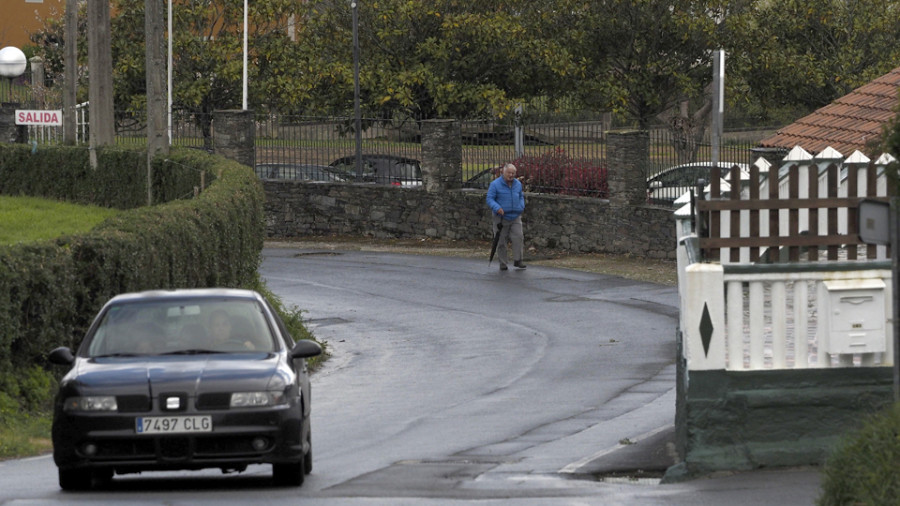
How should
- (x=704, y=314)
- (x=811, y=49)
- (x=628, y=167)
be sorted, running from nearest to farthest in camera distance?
1. (x=704, y=314)
2. (x=628, y=167)
3. (x=811, y=49)

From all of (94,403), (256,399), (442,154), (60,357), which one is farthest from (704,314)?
(442,154)

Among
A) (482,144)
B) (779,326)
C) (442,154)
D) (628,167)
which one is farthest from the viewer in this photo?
(442,154)

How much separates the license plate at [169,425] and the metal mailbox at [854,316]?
12.8 feet

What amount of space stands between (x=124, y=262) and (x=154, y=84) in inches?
611

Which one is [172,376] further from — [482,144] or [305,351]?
[482,144]

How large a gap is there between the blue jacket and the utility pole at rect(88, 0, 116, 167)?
1100 cm

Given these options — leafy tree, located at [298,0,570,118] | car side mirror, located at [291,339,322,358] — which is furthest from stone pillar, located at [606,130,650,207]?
car side mirror, located at [291,339,322,358]

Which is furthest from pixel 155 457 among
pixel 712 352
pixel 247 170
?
pixel 247 170

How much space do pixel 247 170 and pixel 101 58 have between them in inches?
428

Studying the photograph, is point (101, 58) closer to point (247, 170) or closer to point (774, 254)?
point (247, 170)

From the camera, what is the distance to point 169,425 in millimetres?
9828

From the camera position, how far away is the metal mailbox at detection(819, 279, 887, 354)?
984cm

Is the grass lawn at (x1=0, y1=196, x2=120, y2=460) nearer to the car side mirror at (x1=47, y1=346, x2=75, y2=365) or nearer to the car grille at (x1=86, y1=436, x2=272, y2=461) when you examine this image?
the car side mirror at (x1=47, y1=346, x2=75, y2=365)

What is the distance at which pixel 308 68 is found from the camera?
43.8 metres
